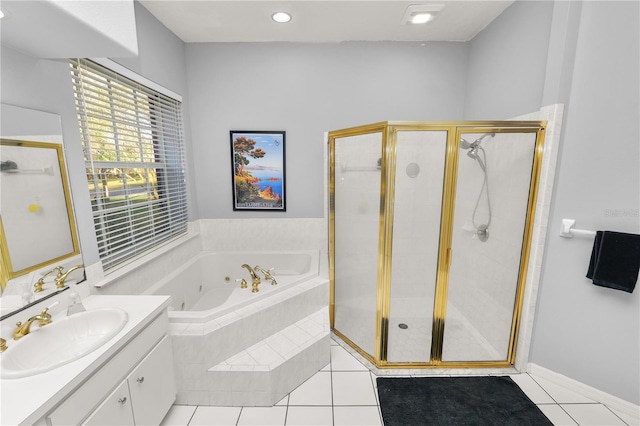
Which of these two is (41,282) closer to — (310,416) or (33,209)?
(33,209)

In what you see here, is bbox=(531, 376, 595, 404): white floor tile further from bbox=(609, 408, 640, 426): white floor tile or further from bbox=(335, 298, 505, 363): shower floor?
bbox=(335, 298, 505, 363): shower floor

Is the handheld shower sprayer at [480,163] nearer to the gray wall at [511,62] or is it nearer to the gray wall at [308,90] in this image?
the gray wall at [511,62]

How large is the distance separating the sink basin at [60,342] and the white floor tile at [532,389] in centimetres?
246

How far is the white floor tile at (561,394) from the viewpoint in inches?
67.5

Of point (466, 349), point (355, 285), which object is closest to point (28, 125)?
point (355, 285)

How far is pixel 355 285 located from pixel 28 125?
220 cm

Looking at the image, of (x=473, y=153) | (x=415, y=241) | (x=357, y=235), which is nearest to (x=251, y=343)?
(x=357, y=235)

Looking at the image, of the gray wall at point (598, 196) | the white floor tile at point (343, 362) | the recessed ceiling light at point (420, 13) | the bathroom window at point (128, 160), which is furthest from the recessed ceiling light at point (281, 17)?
the white floor tile at point (343, 362)

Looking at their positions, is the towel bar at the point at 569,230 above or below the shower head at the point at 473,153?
below

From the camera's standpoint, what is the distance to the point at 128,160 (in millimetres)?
1989

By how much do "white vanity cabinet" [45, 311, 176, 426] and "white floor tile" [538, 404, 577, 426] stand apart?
2.26 metres

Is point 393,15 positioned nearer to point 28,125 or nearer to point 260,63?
point 260,63

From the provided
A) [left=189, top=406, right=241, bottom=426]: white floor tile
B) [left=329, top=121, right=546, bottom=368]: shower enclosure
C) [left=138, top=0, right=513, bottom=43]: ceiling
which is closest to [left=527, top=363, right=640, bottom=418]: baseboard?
[left=329, top=121, right=546, bottom=368]: shower enclosure

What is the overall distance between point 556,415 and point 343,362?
1.33 metres
